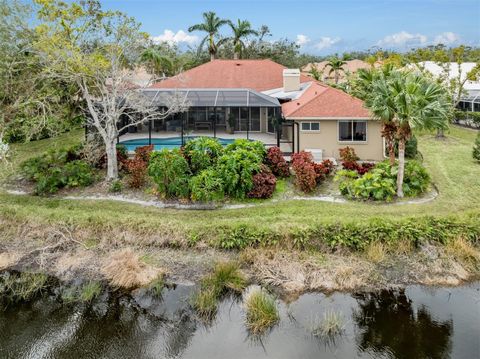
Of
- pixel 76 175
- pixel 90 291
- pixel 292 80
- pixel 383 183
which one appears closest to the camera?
pixel 90 291

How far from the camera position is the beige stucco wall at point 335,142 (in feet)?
74.8

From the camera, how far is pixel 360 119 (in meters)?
22.4

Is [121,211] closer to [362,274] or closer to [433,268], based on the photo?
[362,274]

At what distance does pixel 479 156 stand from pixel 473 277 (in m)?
11.6

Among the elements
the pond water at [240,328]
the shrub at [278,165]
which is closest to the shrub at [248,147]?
the shrub at [278,165]

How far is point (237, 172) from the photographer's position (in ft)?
61.9

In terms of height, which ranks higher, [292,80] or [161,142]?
[292,80]

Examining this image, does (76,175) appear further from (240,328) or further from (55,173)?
(240,328)

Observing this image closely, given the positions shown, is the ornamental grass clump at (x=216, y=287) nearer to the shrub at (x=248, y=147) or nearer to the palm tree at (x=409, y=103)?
the shrub at (x=248, y=147)

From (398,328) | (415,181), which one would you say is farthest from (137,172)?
(398,328)

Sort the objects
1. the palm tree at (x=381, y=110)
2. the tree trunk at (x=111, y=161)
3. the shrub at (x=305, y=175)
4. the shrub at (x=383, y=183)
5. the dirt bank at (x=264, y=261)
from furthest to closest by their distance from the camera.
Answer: the tree trunk at (x=111, y=161) < the shrub at (x=305, y=175) < the shrub at (x=383, y=183) < the palm tree at (x=381, y=110) < the dirt bank at (x=264, y=261)

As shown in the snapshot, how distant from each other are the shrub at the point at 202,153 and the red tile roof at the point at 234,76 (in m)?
13.7

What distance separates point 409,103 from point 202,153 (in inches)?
354

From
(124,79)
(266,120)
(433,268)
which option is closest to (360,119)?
(266,120)
